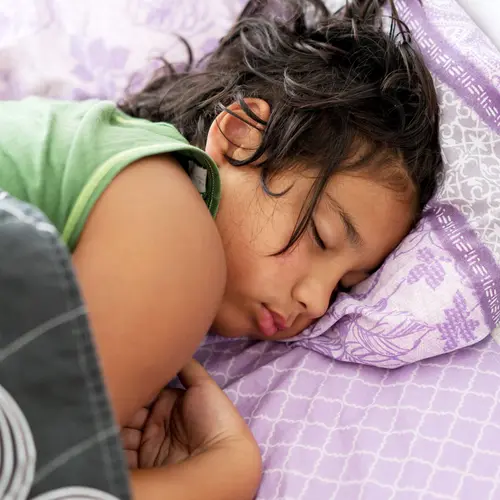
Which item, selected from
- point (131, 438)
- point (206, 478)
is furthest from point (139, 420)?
point (206, 478)

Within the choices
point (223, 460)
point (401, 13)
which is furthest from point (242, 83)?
point (223, 460)

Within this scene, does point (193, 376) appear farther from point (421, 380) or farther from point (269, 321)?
point (421, 380)

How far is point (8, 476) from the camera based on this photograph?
24.5 inches

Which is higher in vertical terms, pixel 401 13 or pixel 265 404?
pixel 401 13

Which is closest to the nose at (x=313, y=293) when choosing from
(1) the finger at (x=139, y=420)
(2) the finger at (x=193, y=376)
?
(2) the finger at (x=193, y=376)

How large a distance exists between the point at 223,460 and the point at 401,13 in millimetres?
782

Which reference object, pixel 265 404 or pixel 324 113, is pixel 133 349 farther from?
pixel 324 113

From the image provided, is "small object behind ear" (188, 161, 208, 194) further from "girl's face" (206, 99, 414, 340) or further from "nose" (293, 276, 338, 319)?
"nose" (293, 276, 338, 319)

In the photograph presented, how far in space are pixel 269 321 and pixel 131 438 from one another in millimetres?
257

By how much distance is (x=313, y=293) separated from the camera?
1.06 meters

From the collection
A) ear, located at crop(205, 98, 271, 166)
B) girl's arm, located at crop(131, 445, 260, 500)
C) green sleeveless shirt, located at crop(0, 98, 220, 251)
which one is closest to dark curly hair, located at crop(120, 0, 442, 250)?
ear, located at crop(205, 98, 271, 166)

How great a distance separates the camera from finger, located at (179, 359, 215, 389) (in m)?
1.03

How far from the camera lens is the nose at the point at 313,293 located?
1062 millimetres

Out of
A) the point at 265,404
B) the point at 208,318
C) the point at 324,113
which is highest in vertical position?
the point at 324,113
